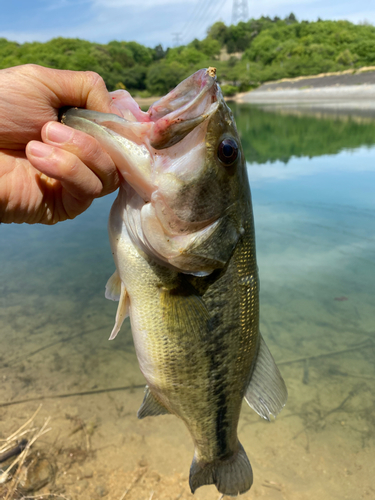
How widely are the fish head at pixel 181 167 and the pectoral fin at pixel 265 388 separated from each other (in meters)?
0.76

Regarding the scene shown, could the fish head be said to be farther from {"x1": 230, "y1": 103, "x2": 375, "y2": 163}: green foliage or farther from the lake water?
{"x1": 230, "y1": 103, "x2": 375, "y2": 163}: green foliage

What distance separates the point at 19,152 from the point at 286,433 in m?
3.81

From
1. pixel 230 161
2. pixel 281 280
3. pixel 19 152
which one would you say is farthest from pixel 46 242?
pixel 230 161

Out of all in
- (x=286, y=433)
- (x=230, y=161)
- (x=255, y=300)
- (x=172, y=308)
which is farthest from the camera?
(x=286, y=433)

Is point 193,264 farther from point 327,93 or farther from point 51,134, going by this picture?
point 327,93

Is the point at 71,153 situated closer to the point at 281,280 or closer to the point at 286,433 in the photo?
the point at 286,433

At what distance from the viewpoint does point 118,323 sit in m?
1.77

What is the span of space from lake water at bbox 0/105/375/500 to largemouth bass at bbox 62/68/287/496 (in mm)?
1708

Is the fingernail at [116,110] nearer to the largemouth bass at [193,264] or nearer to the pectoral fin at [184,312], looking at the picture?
the largemouth bass at [193,264]

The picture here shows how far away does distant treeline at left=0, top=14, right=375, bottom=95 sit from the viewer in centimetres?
6675

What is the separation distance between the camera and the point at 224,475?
6.79 feet

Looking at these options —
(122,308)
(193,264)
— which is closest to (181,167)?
(193,264)

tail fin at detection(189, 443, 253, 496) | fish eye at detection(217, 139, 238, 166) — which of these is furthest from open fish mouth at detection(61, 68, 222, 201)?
tail fin at detection(189, 443, 253, 496)

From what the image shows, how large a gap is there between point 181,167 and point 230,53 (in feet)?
408
